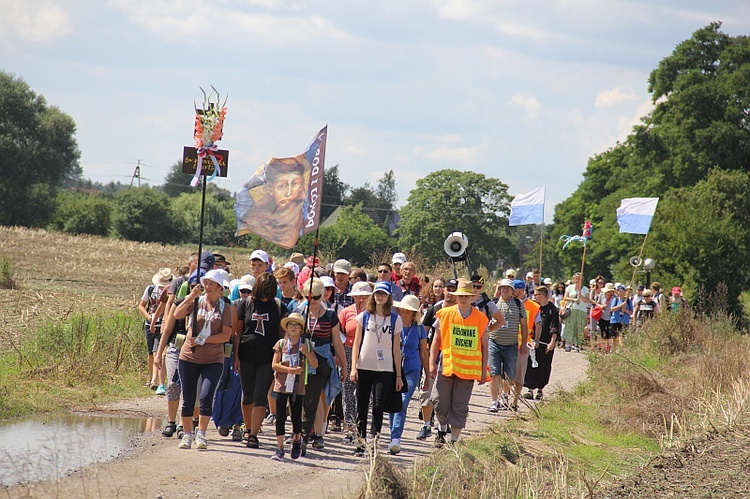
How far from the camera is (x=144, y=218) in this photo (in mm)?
77688

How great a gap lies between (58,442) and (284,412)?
2.30m

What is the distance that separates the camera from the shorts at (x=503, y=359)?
1330cm

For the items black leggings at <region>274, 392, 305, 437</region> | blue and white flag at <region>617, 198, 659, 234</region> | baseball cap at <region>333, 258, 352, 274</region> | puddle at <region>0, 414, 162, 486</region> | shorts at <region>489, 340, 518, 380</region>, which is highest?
blue and white flag at <region>617, 198, 659, 234</region>

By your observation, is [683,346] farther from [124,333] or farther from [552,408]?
[124,333]

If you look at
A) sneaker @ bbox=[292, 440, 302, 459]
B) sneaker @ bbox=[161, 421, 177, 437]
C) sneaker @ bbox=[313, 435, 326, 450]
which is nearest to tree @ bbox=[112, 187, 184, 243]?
sneaker @ bbox=[161, 421, 177, 437]

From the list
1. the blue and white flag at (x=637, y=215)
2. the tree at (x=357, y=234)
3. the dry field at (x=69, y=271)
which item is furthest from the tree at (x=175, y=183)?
the blue and white flag at (x=637, y=215)

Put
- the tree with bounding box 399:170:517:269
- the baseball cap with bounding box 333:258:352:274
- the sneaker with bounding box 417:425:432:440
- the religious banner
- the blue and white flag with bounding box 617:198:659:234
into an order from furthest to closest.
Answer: the tree with bounding box 399:170:517:269
the blue and white flag with bounding box 617:198:659:234
the religious banner
the baseball cap with bounding box 333:258:352:274
the sneaker with bounding box 417:425:432:440

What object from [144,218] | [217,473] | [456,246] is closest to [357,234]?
[144,218]

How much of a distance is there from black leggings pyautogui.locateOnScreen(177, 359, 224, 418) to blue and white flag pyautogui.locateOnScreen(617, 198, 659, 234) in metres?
19.7

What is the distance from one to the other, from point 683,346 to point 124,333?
1175 cm

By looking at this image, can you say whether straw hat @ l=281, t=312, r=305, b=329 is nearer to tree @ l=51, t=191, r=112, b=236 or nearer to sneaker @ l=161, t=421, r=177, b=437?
sneaker @ l=161, t=421, r=177, b=437

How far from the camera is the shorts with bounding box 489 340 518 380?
1330 centimetres

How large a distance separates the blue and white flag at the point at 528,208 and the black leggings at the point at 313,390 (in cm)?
1580

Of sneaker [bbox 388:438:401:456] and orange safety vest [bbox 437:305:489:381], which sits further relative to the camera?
orange safety vest [bbox 437:305:489:381]
